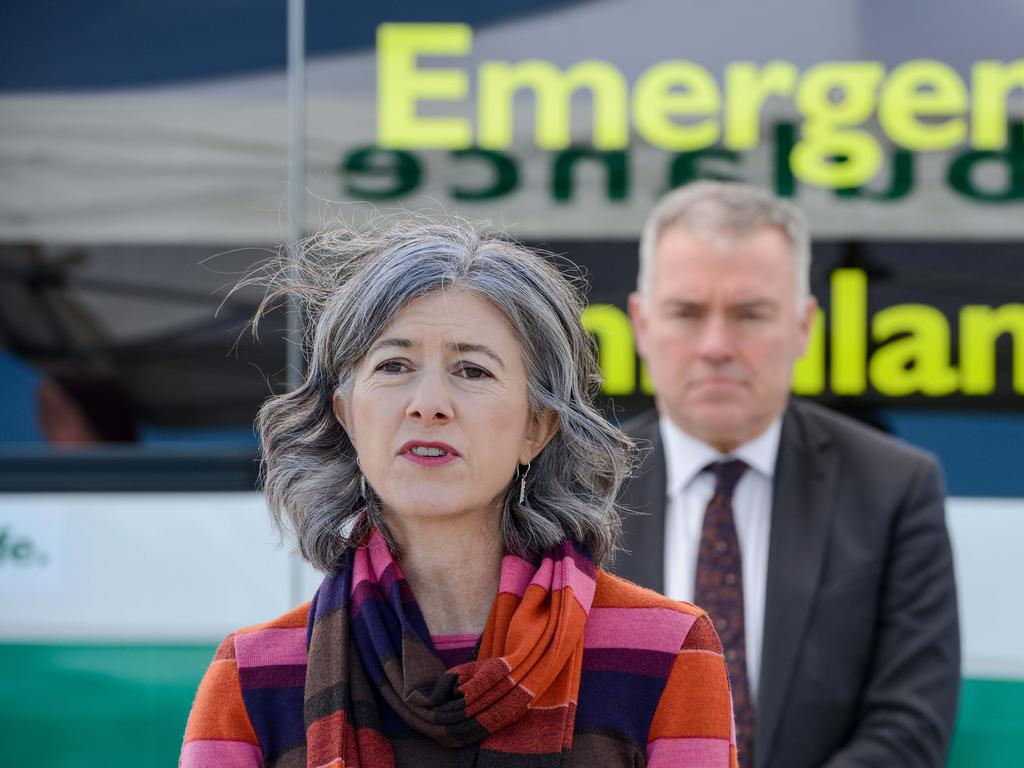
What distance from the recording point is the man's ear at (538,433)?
1.61 metres

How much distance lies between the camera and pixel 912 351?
3025 millimetres

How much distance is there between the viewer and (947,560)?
2557mm

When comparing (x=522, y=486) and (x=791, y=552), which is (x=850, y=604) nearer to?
(x=791, y=552)

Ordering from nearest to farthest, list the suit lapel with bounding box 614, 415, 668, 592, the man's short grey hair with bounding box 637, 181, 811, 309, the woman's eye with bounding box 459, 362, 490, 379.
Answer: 1. the woman's eye with bounding box 459, 362, 490, 379
2. the suit lapel with bounding box 614, 415, 668, 592
3. the man's short grey hair with bounding box 637, 181, 811, 309

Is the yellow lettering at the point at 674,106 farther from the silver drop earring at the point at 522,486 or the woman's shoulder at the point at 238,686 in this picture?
the woman's shoulder at the point at 238,686

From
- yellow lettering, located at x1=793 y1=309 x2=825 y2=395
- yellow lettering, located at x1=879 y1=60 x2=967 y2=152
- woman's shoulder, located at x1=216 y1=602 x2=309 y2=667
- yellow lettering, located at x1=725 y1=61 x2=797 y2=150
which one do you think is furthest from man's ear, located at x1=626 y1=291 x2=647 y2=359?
woman's shoulder, located at x1=216 y1=602 x2=309 y2=667

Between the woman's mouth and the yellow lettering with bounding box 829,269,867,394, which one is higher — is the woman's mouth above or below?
below

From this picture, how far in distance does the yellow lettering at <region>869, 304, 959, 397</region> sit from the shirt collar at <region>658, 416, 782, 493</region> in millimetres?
490

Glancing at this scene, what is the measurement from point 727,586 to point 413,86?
145 cm

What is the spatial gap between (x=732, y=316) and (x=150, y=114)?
155cm

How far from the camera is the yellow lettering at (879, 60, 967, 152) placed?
3.05 metres

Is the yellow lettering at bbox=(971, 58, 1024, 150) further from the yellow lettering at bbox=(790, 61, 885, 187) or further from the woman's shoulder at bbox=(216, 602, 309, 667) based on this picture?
the woman's shoulder at bbox=(216, 602, 309, 667)

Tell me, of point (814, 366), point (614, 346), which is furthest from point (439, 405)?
point (814, 366)

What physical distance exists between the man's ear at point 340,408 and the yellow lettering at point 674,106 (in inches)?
67.0
